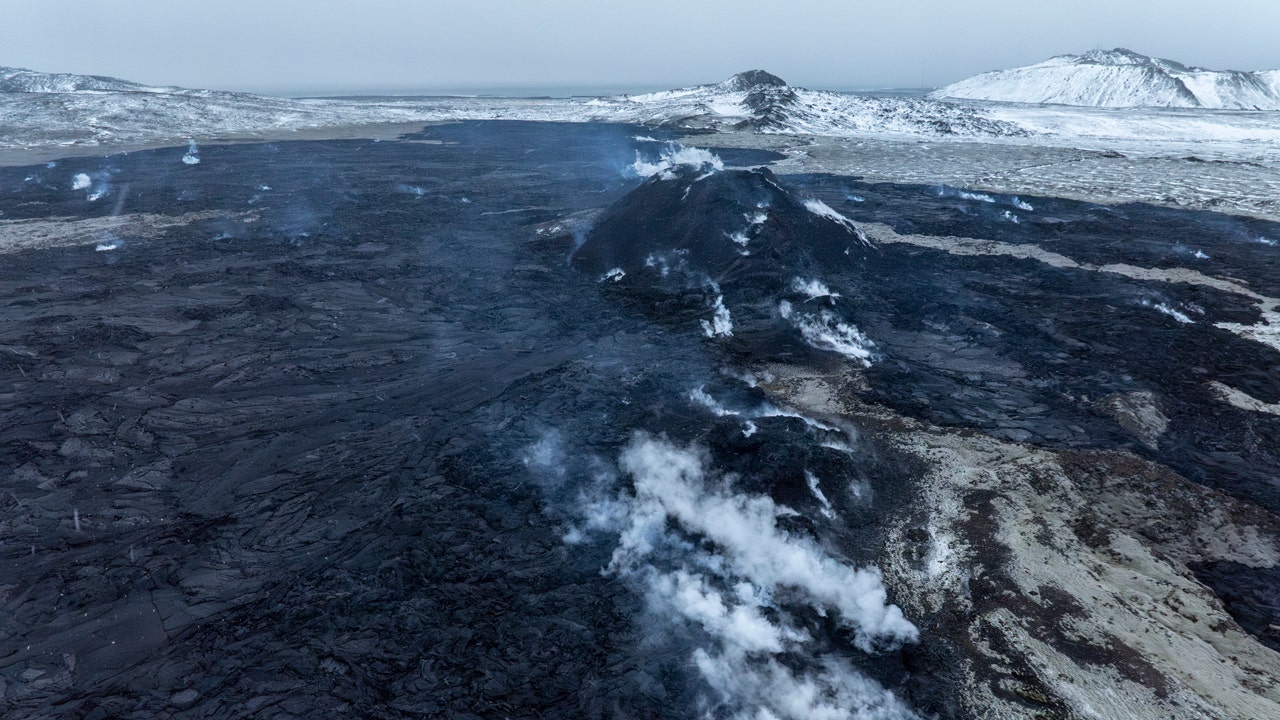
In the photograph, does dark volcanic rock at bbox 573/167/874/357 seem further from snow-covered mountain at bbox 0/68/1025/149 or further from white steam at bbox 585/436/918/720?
snow-covered mountain at bbox 0/68/1025/149

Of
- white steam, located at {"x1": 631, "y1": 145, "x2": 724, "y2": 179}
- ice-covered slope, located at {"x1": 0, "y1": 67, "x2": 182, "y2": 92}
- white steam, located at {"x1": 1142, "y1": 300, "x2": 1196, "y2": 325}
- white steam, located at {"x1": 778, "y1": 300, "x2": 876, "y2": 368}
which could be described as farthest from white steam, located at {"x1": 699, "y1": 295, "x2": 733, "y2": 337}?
ice-covered slope, located at {"x1": 0, "y1": 67, "x2": 182, "y2": 92}

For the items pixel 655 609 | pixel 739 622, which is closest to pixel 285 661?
pixel 655 609

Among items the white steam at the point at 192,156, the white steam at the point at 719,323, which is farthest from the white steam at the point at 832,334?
the white steam at the point at 192,156

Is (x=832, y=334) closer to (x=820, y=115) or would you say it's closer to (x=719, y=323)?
(x=719, y=323)

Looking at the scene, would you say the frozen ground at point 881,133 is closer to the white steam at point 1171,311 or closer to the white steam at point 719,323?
the white steam at point 1171,311

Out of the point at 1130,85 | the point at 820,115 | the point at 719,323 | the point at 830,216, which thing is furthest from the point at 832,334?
the point at 1130,85

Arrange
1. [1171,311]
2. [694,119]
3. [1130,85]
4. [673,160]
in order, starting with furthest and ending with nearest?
[1130,85] < [694,119] < [673,160] < [1171,311]

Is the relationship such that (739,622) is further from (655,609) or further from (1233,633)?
(1233,633)
